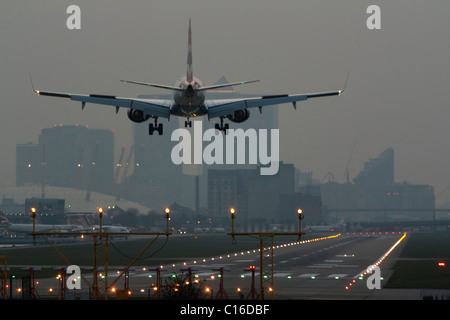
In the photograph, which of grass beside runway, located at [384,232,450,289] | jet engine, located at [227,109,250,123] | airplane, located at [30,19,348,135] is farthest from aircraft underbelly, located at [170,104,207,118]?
grass beside runway, located at [384,232,450,289]

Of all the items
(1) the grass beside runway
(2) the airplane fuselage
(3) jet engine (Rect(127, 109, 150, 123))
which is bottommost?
(1) the grass beside runway

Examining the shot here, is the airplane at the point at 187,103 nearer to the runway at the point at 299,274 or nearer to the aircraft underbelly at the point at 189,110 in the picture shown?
the aircraft underbelly at the point at 189,110

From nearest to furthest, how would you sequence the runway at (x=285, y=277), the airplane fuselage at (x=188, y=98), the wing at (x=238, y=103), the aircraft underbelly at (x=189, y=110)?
1. the airplane fuselage at (x=188, y=98)
2. the aircraft underbelly at (x=189, y=110)
3. the runway at (x=285, y=277)
4. the wing at (x=238, y=103)

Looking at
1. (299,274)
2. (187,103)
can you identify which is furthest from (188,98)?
(299,274)

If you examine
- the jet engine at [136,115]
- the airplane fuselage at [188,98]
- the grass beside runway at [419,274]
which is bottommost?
the grass beside runway at [419,274]

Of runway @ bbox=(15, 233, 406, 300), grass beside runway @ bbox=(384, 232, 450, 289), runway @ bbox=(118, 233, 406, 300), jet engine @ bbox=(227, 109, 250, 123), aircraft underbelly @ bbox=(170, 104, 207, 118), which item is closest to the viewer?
aircraft underbelly @ bbox=(170, 104, 207, 118)

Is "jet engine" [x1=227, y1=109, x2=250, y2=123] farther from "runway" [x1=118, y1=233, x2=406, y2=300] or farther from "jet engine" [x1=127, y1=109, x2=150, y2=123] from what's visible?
"runway" [x1=118, y1=233, x2=406, y2=300]

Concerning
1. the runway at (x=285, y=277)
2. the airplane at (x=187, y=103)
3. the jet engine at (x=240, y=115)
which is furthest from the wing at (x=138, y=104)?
the runway at (x=285, y=277)

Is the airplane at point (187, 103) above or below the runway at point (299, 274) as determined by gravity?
above

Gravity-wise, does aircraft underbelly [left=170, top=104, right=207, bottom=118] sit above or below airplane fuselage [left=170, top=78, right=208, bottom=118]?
below
